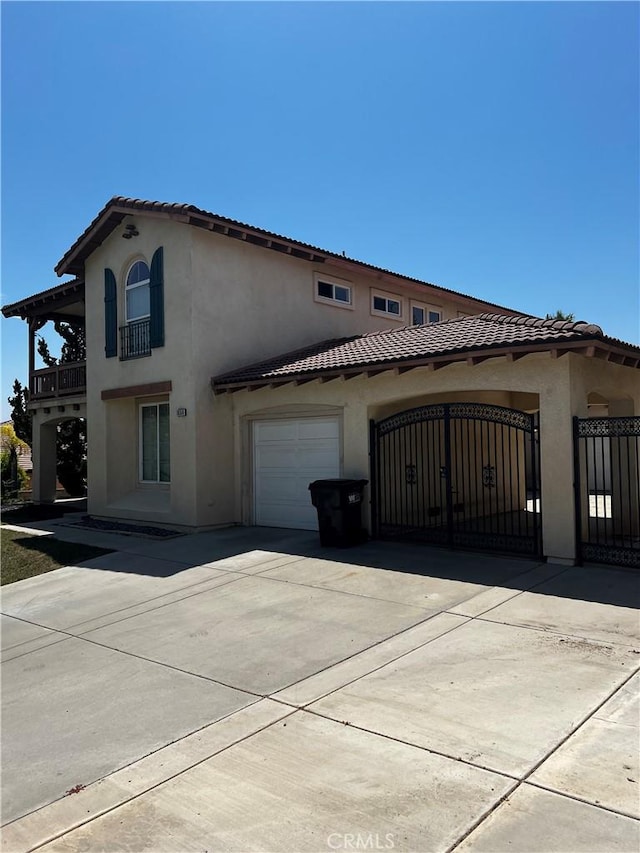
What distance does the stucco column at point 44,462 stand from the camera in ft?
69.0

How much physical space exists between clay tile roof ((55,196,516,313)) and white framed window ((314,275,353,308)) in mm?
729

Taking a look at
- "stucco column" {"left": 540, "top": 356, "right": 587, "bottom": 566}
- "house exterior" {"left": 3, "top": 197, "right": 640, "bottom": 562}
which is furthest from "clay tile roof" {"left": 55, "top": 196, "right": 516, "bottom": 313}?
"stucco column" {"left": 540, "top": 356, "right": 587, "bottom": 566}

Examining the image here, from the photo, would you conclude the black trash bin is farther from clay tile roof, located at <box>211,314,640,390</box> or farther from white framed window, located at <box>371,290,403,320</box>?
white framed window, located at <box>371,290,403,320</box>

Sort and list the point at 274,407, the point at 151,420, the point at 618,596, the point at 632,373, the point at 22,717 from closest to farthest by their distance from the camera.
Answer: the point at 22,717 < the point at 618,596 < the point at 632,373 < the point at 274,407 < the point at 151,420

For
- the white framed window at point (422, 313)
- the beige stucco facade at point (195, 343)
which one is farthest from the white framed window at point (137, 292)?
the white framed window at point (422, 313)

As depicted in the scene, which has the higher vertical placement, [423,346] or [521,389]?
[423,346]

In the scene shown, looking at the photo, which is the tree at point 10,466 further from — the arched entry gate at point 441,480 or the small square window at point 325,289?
the arched entry gate at point 441,480

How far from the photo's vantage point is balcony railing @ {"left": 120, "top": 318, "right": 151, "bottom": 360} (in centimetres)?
1484

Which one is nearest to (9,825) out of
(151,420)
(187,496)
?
(187,496)

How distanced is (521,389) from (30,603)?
7.77 m

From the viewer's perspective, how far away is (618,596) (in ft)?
24.2

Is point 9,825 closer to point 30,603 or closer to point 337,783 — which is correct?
point 337,783

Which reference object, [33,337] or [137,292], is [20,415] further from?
[137,292]

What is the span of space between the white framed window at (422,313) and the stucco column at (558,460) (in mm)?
10880
